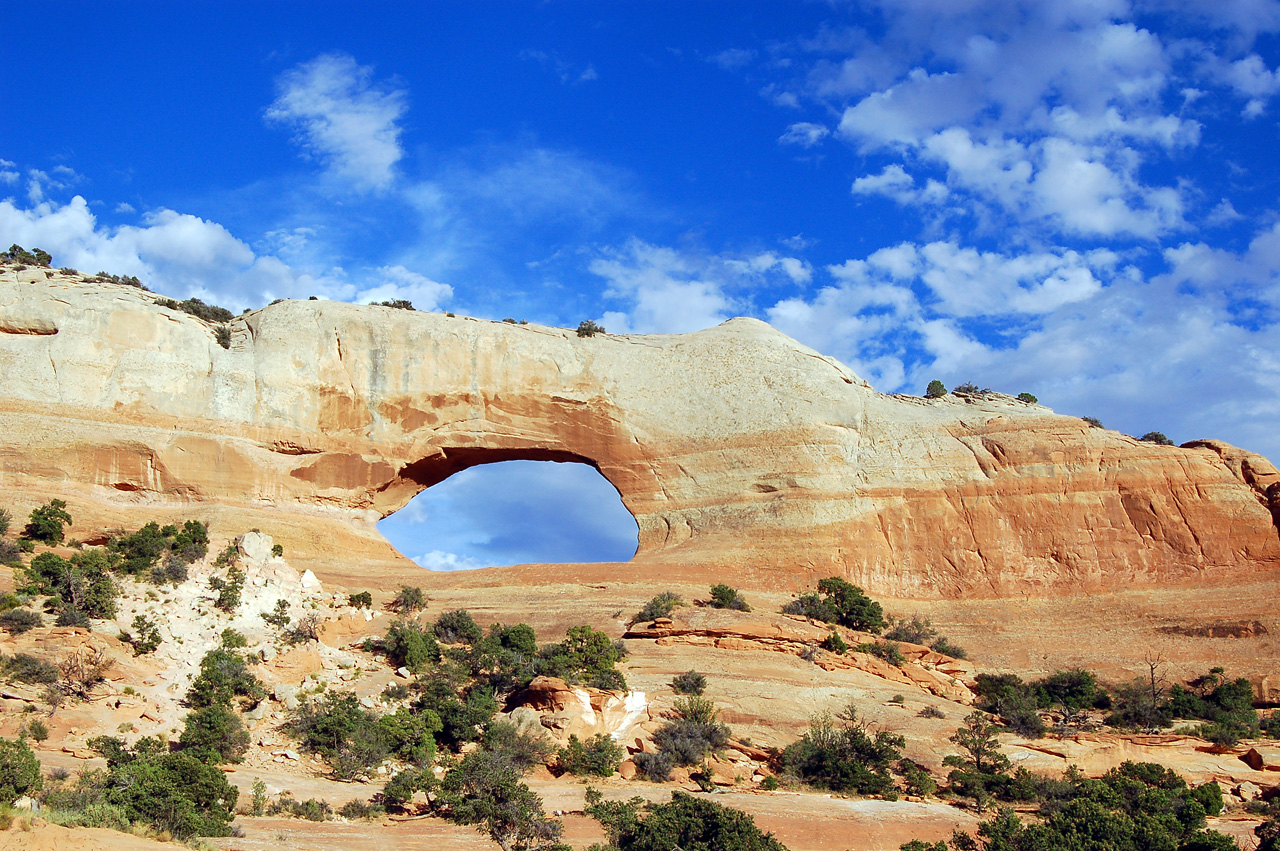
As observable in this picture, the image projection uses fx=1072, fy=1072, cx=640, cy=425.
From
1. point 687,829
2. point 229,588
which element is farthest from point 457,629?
point 687,829

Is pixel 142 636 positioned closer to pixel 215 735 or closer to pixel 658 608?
pixel 215 735

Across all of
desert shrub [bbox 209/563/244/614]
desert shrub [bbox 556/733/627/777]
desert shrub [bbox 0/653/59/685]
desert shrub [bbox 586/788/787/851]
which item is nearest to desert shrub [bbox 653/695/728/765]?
desert shrub [bbox 556/733/627/777]

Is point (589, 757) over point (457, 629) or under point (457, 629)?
under

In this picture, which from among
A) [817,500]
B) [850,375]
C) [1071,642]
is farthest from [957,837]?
[850,375]

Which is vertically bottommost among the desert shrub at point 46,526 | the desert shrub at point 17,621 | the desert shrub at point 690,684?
the desert shrub at point 690,684

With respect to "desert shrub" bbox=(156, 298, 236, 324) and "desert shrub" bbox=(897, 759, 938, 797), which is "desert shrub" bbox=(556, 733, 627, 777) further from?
"desert shrub" bbox=(156, 298, 236, 324)

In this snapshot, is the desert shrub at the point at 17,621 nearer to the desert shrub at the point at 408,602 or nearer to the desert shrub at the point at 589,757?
the desert shrub at the point at 408,602

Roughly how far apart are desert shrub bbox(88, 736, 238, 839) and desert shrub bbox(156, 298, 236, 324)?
24.5 m

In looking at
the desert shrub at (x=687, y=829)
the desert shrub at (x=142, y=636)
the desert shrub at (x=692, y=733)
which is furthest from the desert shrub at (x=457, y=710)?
the desert shrub at (x=142, y=636)

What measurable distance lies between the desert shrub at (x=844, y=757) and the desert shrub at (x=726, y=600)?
7095mm

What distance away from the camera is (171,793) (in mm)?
16875

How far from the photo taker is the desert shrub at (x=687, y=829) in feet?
58.2

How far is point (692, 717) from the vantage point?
2516 cm

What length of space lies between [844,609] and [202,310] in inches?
1053
